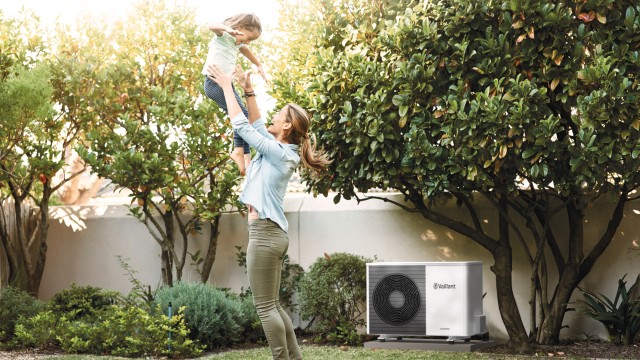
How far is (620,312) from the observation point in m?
7.45

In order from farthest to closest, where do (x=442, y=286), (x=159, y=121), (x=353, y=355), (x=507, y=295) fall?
1. (x=159, y=121)
2. (x=507, y=295)
3. (x=442, y=286)
4. (x=353, y=355)

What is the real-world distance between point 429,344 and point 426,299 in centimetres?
41

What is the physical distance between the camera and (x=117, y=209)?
10.5 metres

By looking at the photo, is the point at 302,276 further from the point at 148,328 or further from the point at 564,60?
the point at 564,60

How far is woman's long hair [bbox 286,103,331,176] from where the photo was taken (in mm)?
4641

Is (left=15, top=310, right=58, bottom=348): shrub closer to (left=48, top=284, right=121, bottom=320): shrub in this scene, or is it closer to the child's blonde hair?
(left=48, top=284, right=121, bottom=320): shrub

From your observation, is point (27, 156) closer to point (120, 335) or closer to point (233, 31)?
point (120, 335)

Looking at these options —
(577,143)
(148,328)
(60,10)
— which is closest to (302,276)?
(148,328)

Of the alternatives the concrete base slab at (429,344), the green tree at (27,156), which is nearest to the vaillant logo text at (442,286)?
the concrete base slab at (429,344)

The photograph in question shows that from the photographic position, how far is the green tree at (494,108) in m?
6.33

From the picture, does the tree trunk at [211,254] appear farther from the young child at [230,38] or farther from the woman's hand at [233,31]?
the woman's hand at [233,31]

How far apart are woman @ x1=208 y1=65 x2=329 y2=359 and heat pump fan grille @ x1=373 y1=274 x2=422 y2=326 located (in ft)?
10.6

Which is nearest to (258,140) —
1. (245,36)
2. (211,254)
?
(245,36)

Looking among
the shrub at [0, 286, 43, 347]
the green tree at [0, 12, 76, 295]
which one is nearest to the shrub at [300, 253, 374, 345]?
the shrub at [0, 286, 43, 347]
